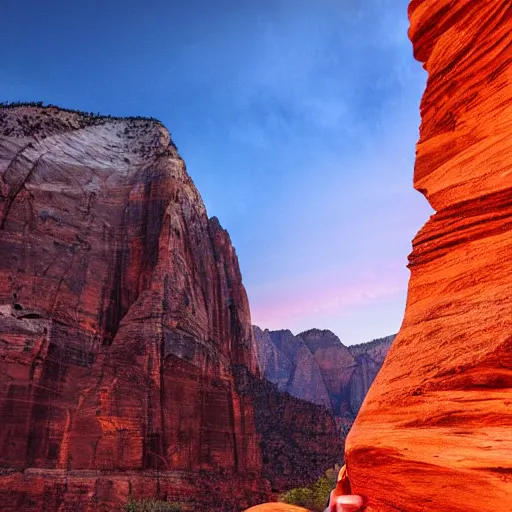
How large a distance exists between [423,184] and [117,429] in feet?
115

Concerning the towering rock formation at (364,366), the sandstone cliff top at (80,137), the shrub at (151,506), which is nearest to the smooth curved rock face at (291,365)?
the towering rock formation at (364,366)

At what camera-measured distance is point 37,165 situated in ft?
160

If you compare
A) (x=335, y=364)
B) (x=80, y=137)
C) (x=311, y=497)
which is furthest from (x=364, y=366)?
(x=80, y=137)

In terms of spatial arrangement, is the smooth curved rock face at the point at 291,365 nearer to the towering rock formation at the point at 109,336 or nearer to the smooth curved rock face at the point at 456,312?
the towering rock formation at the point at 109,336

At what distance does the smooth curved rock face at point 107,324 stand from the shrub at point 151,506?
185 cm

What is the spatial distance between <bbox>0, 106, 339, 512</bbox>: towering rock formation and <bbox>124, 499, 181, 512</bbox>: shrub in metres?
1.57

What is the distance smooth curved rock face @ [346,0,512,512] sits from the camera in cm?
Answer: 439

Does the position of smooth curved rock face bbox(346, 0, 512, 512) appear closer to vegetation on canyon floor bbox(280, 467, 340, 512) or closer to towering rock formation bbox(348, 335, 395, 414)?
vegetation on canyon floor bbox(280, 467, 340, 512)

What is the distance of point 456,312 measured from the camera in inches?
221

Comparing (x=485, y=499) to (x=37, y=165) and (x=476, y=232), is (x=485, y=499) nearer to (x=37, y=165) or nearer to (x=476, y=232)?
(x=476, y=232)

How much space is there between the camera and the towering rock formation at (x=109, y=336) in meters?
34.6

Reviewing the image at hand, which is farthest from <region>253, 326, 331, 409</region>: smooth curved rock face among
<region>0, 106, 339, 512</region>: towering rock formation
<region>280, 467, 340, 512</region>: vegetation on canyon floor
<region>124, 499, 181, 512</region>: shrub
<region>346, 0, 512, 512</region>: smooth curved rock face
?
<region>346, 0, 512, 512</region>: smooth curved rock face

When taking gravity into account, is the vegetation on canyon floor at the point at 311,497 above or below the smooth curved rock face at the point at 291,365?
below

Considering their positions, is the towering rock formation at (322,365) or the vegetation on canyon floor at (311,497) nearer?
the vegetation on canyon floor at (311,497)
